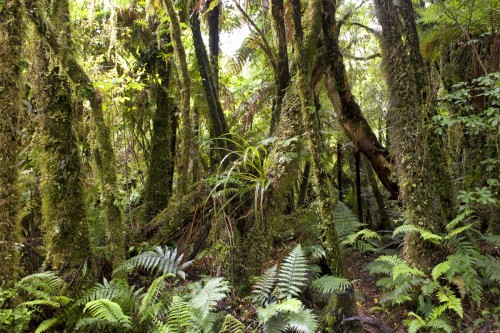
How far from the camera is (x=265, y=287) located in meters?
3.75

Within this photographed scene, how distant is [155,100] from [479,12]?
553cm

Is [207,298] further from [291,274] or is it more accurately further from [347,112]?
[347,112]

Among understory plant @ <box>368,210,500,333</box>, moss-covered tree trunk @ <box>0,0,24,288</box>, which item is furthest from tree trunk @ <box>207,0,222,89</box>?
understory plant @ <box>368,210,500,333</box>

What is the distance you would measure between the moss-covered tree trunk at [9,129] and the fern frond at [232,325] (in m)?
1.90

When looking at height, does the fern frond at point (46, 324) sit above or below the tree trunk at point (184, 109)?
below

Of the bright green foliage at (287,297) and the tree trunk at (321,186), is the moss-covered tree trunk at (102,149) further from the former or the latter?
the tree trunk at (321,186)

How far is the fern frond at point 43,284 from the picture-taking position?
3.17 m

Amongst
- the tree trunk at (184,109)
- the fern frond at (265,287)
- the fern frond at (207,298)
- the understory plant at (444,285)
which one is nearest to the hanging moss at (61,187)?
the fern frond at (207,298)

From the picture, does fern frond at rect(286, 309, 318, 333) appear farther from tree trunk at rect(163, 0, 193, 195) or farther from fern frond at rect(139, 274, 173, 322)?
tree trunk at rect(163, 0, 193, 195)

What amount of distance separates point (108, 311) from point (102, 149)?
1.88 m

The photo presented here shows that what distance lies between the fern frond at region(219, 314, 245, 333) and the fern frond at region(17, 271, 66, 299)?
162 centimetres

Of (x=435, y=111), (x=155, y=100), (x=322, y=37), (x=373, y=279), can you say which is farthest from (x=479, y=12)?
(x=155, y=100)

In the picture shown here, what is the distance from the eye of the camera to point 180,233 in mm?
5273

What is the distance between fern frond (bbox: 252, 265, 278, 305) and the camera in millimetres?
3682
